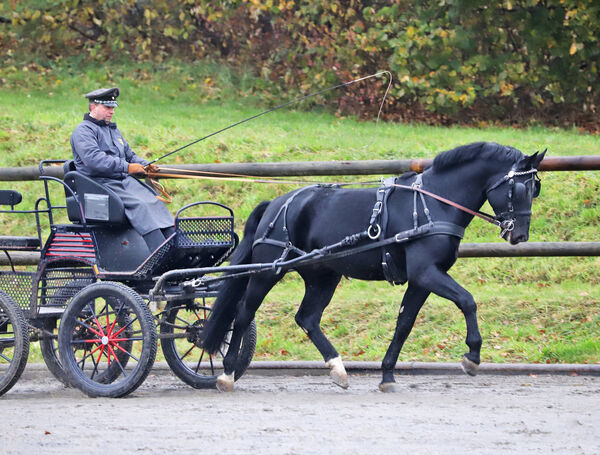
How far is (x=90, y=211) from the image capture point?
6887 mm

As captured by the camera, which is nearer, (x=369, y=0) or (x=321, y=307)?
(x=321, y=307)

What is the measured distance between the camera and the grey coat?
6960 mm

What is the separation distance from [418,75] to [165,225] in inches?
324

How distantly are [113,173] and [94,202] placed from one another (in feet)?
0.91

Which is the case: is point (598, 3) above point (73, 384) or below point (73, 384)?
above

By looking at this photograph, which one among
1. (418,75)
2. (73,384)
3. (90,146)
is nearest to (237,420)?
(73,384)

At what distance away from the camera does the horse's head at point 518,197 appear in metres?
6.44

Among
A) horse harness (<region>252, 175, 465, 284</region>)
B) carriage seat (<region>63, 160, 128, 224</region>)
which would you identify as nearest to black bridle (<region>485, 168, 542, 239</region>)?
horse harness (<region>252, 175, 465, 284</region>)

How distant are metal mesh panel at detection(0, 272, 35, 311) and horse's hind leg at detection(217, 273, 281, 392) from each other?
1445mm

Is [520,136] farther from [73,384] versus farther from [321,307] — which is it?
[73,384]

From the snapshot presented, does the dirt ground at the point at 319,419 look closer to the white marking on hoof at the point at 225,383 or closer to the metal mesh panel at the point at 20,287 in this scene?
the white marking on hoof at the point at 225,383

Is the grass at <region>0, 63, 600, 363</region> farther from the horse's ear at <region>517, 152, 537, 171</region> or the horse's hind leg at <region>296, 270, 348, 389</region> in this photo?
the horse's ear at <region>517, 152, 537, 171</region>

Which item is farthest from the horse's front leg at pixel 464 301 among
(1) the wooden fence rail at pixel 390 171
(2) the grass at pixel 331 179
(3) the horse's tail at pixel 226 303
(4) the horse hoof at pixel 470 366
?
(1) the wooden fence rail at pixel 390 171

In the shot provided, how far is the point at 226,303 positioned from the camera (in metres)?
7.02
